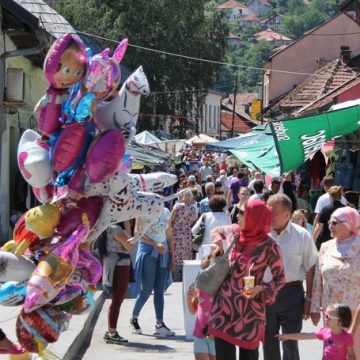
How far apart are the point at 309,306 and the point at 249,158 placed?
1181 centimetres

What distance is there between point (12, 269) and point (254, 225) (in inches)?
70.5

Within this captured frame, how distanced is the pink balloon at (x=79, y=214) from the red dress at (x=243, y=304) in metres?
1.09

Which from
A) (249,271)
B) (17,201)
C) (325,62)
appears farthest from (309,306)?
(325,62)

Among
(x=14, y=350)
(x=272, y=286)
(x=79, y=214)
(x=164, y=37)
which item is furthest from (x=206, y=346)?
(x=164, y=37)

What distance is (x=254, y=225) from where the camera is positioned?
822cm

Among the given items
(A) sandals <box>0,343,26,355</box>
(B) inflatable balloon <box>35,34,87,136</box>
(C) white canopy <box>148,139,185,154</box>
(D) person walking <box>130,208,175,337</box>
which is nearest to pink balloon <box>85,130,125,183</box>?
(B) inflatable balloon <box>35,34,87,136</box>

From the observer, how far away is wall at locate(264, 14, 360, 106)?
5541cm

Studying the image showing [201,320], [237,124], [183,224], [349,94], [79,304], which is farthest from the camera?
[237,124]

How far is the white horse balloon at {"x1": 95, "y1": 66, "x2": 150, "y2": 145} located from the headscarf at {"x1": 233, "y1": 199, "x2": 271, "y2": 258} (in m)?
1.05

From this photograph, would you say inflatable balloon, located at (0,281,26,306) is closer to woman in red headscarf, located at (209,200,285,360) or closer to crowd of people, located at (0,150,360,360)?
crowd of people, located at (0,150,360,360)

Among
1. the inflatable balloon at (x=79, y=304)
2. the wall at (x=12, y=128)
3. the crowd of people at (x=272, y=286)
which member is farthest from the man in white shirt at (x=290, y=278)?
the wall at (x=12, y=128)

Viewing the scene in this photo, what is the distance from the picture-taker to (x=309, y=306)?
9508 millimetres

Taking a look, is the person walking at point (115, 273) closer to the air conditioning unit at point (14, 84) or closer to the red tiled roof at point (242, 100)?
the air conditioning unit at point (14, 84)

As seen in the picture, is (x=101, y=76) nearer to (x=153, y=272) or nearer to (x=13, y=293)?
(x=13, y=293)
